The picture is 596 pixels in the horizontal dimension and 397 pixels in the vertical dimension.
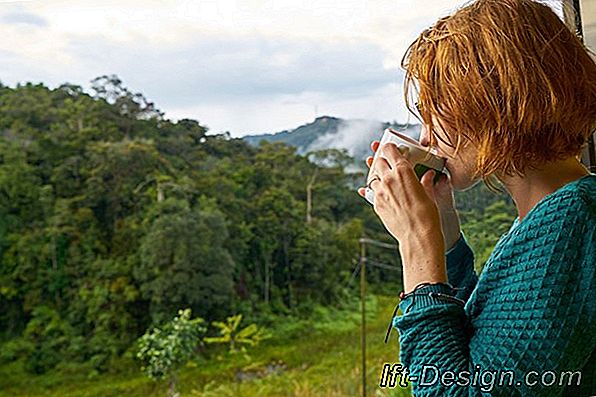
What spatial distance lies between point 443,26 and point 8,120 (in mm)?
1463

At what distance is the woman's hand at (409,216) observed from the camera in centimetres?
68

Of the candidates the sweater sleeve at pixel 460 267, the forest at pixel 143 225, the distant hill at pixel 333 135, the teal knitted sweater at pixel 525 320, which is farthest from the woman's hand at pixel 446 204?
the forest at pixel 143 225

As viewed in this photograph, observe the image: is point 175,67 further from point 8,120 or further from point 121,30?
point 8,120

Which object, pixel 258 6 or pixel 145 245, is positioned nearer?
pixel 258 6

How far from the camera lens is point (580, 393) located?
2.16 feet

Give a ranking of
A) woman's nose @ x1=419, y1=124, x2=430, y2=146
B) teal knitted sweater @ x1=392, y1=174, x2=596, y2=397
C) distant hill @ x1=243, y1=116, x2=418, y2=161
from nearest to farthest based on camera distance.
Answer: teal knitted sweater @ x1=392, y1=174, x2=596, y2=397
woman's nose @ x1=419, y1=124, x2=430, y2=146
distant hill @ x1=243, y1=116, x2=418, y2=161

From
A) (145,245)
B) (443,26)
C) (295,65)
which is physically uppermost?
(295,65)

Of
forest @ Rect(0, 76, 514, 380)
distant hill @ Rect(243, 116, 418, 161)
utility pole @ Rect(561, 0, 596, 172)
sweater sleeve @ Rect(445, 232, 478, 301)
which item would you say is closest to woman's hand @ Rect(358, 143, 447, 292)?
sweater sleeve @ Rect(445, 232, 478, 301)

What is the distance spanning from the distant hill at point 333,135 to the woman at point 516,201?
44.7 inches

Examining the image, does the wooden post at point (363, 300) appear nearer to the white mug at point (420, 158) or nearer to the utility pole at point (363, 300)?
the utility pole at point (363, 300)

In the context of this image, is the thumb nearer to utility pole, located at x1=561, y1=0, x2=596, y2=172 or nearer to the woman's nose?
the woman's nose

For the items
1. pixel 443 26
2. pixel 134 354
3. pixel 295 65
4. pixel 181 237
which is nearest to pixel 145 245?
pixel 181 237

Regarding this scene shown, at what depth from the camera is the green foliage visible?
1.89m

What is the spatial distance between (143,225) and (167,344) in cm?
30
